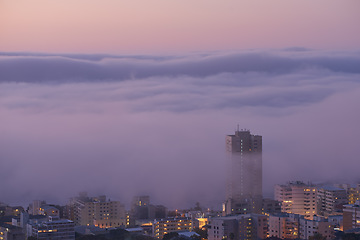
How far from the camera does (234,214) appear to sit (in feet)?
50.4

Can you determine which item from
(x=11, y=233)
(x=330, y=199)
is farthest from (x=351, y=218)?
(x=11, y=233)

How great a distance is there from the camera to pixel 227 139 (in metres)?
19.4

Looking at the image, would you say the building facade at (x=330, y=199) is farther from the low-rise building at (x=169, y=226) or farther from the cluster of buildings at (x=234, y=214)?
the low-rise building at (x=169, y=226)

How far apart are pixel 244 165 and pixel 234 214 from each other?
141 inches

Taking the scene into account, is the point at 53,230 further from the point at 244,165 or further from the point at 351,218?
the point at 244,165

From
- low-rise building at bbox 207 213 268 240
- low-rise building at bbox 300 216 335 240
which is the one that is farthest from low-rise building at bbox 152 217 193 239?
low-rise building at bbox 300 216 335 240

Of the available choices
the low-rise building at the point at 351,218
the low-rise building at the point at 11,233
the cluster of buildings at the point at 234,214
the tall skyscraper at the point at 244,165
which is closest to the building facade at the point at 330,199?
the cluster of buildings at the point at 234,214

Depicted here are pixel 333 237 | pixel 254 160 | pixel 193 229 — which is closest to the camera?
pixel 333 237

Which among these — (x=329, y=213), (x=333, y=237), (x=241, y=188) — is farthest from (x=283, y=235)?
(x=241, y=188)

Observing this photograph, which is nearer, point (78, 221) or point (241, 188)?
point (78, 221)

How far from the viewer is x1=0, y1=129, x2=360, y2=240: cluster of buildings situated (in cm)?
1373

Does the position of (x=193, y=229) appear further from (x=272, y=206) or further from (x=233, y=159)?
(x=233, y=159)

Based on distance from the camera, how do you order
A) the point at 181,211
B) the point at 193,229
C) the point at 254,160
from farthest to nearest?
the point at 254,160 → the point at 181,211 → the point at 193,229

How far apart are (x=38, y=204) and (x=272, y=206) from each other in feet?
13.7
